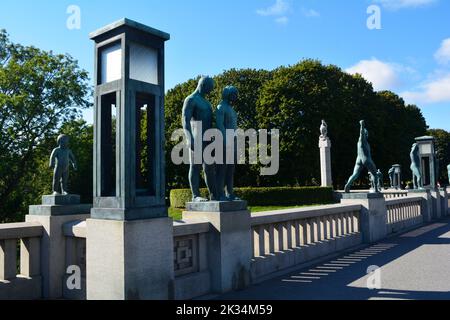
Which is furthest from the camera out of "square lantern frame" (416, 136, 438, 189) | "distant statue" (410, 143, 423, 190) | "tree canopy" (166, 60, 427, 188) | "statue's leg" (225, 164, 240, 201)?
"tree canopy" (166, 60, 427, 188)

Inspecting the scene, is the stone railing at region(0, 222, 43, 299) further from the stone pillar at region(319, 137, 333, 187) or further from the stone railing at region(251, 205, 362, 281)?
the stone pillar at region(319, 137, 333, 187)

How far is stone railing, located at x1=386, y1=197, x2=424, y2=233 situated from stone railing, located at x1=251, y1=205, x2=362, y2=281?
337cm

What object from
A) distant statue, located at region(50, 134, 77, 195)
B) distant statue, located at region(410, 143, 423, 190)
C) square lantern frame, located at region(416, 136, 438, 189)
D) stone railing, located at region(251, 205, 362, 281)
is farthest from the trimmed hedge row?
distant statue, located at region(50, 134, 77, 195)

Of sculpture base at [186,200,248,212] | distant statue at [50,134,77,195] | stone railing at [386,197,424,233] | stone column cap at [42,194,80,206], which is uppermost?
distant statue at [50,134,77,195]

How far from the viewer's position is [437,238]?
11.3 metres

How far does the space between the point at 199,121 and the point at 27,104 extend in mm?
23960

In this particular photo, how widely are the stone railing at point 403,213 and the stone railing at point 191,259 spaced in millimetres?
8924

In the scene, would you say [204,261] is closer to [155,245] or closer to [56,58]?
[155,245]

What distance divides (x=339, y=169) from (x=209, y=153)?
34.8 metres

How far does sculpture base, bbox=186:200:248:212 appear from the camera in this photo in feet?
19.2

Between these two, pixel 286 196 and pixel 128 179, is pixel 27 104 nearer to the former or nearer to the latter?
pixel 286 196

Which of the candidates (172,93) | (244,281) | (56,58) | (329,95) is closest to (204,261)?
(244,281)

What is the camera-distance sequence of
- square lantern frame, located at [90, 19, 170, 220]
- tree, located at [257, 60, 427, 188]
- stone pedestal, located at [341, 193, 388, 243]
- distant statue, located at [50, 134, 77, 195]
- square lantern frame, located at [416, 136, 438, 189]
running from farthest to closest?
tree, located at [257, 60, 427, 188]
square lantern frame, located at [416, 136, 438, 189]
stone pedestal, located at [341, 193, 388, 243]
distant statue, located at [50, 134, 77, 195]
square lantern frame, located at [90, 19, 170, 220]

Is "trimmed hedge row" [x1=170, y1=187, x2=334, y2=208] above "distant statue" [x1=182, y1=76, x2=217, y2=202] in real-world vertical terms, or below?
below
